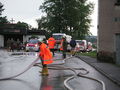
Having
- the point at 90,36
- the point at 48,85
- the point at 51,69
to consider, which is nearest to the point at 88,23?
the point at 90,36

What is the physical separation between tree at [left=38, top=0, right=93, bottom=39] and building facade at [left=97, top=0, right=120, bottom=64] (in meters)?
53.9

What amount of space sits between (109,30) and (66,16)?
55974 mm

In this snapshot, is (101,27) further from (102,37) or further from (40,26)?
(40,26)

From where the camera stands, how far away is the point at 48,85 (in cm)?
1092

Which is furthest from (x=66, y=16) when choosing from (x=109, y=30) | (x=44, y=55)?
(x=44, y=55)

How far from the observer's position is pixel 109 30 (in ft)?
73.7

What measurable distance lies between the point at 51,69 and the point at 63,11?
62.5m

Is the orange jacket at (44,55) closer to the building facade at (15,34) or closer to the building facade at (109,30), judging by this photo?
the building facade at (109,30)

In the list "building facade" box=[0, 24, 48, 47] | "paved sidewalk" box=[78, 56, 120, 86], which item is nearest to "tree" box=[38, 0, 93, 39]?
"building facade" box=[0, 24, 48, 47]

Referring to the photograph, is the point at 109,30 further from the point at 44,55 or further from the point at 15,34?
the point at 15,34

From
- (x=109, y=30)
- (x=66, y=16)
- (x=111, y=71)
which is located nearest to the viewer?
(x=111, y=71)

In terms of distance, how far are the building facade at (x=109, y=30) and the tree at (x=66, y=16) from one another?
2124 inches

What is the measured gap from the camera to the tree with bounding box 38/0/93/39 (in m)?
77.9

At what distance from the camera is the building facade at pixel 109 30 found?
21.7 metres
